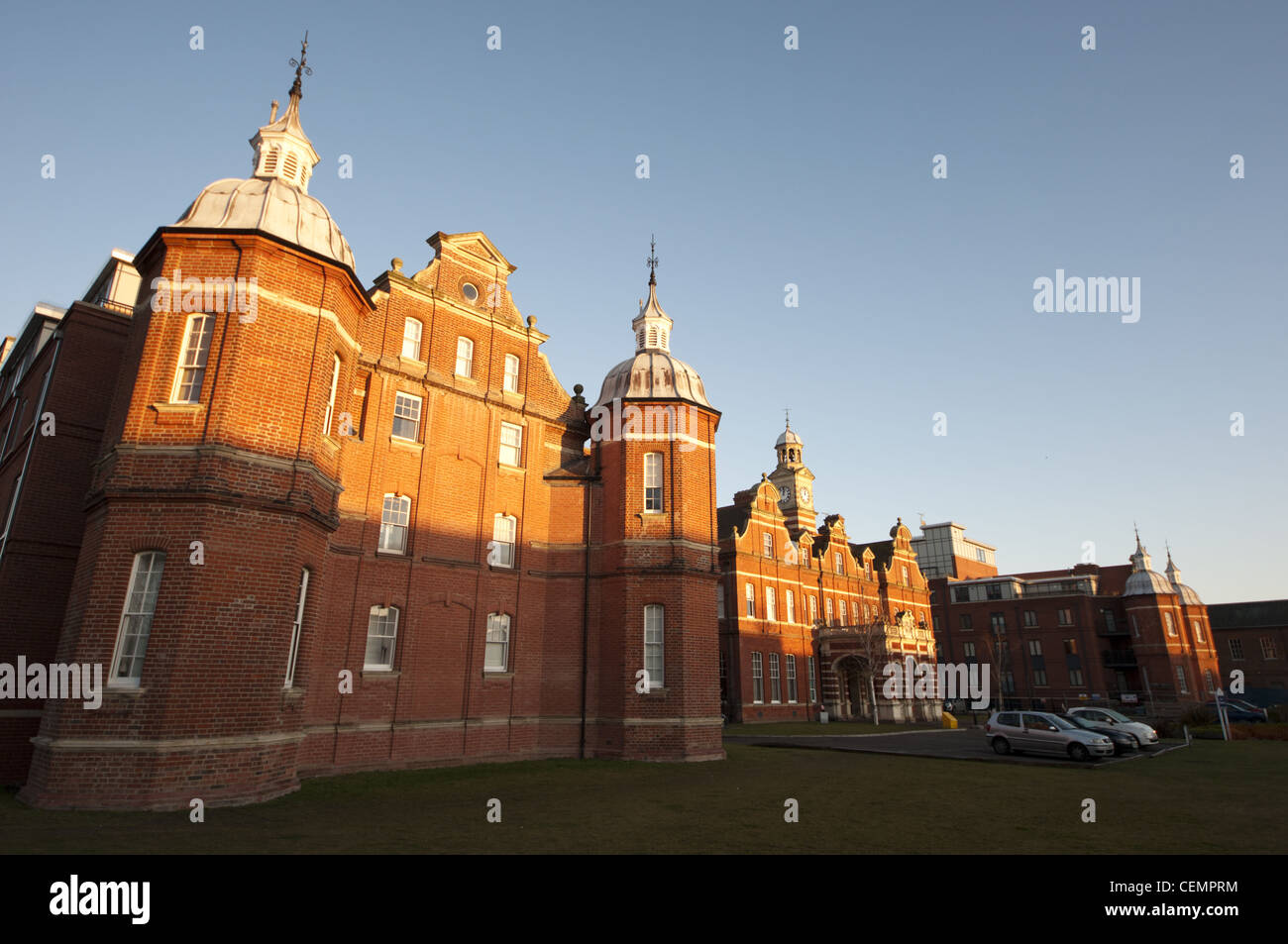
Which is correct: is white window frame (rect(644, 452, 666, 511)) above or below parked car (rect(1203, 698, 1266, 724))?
above

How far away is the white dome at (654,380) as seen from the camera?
81.8 feet

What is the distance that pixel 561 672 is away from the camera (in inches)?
908

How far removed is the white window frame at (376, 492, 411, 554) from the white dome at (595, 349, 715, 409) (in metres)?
8.32

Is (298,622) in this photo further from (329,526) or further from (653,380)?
(653,380)

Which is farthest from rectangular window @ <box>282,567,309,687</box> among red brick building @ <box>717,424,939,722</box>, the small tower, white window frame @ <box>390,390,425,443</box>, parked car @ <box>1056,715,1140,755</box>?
red brick building @ <box>717,424,939,722</box>

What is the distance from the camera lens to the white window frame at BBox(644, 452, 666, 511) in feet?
78.7

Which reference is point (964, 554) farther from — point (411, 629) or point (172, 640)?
point (172, 640)

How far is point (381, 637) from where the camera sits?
19656 millimetres

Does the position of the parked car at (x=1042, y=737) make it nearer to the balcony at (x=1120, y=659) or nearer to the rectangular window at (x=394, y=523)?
the rectangular window at (x=394, y=523)

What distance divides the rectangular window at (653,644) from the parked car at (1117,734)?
643 inches

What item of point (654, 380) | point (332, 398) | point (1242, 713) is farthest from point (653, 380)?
point (1242, 713)

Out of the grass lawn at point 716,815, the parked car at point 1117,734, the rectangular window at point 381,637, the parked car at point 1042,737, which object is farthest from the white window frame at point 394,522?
the parked car at point 1117,734

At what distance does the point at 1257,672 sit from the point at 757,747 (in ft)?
246

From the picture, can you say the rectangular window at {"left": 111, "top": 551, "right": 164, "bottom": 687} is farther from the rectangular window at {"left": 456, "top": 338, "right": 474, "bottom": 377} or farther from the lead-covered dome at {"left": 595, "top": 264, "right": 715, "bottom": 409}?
the lead-covered dome at {"left": 595, "top": 264, "right": 715, "bottom": 409}
